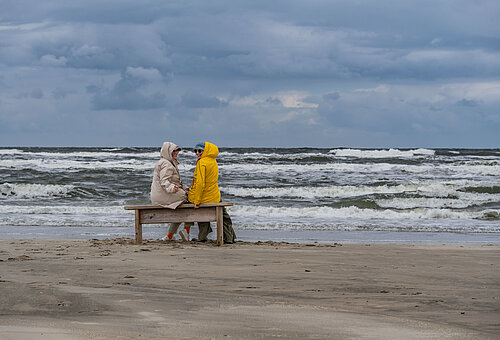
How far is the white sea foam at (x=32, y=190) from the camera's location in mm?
20188

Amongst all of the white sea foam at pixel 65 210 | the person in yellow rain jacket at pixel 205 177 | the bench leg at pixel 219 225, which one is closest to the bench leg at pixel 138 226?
the person in yellow rain jacket at pixel 205 177

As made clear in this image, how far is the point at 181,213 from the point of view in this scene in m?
8.53

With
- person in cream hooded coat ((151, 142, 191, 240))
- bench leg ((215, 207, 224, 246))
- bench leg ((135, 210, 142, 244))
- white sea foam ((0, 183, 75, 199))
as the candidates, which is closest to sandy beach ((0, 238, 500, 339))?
bench leg ((215, 207, 224, 246))

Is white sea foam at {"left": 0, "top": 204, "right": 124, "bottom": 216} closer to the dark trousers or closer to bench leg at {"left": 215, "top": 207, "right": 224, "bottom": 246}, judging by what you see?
the dark trousers

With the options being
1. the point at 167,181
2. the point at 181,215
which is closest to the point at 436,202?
the point at 181,215

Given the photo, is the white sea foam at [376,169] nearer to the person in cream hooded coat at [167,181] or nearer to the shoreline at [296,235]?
the shoreline at [296,235]

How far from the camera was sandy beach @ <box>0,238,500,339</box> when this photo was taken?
3.89 m

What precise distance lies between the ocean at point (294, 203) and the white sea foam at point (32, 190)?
4cm

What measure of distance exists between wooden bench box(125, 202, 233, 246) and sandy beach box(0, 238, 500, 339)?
436mm

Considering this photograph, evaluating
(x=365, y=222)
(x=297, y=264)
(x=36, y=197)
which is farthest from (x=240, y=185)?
(x=297, y=264)

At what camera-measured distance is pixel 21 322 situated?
12.9 ft

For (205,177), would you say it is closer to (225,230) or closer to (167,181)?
(167,181)

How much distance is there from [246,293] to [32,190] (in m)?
17.5

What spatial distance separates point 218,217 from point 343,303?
382cm
